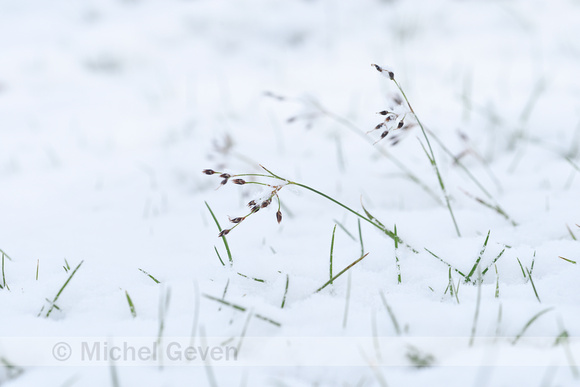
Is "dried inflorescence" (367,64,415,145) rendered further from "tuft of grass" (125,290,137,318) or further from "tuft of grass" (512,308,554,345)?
"tuft of grass" (125,290,137,318)

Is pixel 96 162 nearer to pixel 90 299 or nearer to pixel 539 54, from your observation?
pixel 90 299

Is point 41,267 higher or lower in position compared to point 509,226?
lower

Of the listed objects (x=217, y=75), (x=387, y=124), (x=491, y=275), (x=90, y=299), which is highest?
(x=217, y=75)

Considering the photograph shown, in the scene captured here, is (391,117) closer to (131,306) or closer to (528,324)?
(528,324)

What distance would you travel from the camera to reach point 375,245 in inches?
43.6

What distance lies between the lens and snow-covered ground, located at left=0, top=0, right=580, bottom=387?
0.76 m

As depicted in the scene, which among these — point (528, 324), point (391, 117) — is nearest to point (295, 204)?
point (391, 117)

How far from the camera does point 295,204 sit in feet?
4.89

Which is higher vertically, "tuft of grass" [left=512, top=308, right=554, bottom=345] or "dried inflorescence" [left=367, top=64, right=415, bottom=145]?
"dried inflorescence" [left=367, top=64, right=415, bottom=145]

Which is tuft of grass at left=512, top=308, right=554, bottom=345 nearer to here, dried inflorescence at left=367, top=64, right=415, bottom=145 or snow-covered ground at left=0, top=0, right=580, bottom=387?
snow-covered ground at left=0, top=0, right=580, bottom=387

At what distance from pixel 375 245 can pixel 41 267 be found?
86 centimetres

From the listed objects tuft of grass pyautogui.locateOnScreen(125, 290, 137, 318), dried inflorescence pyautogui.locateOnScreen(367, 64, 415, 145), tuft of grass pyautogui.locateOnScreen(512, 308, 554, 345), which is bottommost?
tuft of grass pyautogui.locateOnScreen(125, 290, 137, 318)

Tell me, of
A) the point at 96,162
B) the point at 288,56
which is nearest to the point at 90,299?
the point at 96,162


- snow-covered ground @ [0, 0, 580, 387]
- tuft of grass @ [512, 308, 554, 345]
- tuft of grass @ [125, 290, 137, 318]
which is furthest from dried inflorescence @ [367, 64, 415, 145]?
tuft of grass @ [125, 290, 137, 318]
